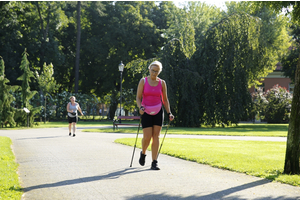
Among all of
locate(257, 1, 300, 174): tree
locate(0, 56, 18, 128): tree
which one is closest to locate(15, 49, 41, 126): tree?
locate(0, 56, 18, 128): tree

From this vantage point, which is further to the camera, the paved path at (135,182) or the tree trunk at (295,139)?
the tree trunk at (295,139)

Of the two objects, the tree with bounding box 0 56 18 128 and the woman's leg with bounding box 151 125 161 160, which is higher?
the tree with bounding box 0 56 18 128

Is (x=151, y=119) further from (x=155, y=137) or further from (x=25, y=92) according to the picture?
(x=25, y=92)

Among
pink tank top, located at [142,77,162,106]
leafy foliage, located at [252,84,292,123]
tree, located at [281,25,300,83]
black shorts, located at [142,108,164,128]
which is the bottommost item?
black shorts, located at [142,108,164,128]

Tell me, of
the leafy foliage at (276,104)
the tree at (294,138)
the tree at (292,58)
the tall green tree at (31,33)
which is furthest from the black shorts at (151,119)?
the tall green tree at (31,33)

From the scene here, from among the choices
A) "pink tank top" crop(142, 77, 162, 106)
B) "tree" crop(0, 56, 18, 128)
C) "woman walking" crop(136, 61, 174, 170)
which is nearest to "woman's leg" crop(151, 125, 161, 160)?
"woman walking" crop(136, 61, 174, 170)

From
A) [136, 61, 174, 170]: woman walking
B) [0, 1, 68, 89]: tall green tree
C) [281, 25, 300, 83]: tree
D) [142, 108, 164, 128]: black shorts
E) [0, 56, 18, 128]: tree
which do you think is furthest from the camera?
[0, 1, 68, 89]: tall green tree

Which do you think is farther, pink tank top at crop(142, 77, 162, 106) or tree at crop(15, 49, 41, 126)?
tree at crop(15, 49, 41, 126)

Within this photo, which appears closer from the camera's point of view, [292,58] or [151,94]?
[151,94]

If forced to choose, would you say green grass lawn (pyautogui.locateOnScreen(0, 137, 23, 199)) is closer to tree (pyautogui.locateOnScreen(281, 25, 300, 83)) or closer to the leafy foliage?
tree (pyautogui.locateOnScreen(281, 25, 300, 83))

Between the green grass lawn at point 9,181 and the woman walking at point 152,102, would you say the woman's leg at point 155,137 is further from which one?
the green grass lawn at point 9,181

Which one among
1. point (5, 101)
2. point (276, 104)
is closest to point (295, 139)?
point (5, 101)

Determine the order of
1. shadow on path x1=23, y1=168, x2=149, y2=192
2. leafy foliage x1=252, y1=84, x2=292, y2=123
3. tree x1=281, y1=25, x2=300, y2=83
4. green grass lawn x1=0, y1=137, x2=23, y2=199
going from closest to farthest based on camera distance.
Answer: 1. green grass lawn x1=0, y1=137, x2=23, y2=199
2. shadow on path x1=23, y1=168, x2=149, y2=192
3. tree x1=281, y1=25, x2=300, y2=83
4. leafy foliage x1=252, y1=84, x2=292, y2=123

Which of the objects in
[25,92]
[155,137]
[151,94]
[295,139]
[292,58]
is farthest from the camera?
[292,58]
